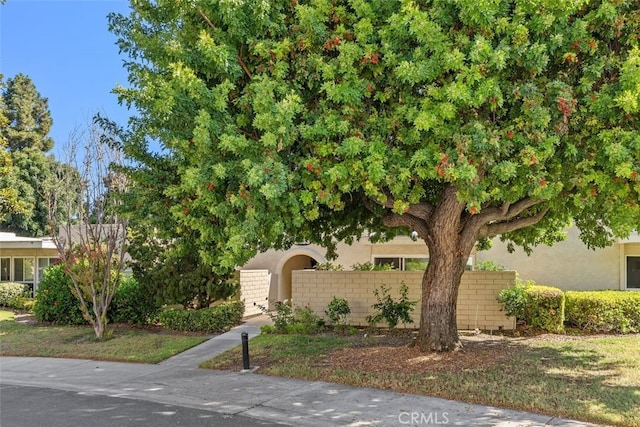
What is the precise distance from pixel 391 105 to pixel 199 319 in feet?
30.1

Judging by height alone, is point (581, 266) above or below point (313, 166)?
below

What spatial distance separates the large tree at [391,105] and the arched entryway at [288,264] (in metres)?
11.0

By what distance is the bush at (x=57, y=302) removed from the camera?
15.6 metres

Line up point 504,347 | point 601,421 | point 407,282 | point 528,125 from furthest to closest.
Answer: point 407,282 < point 504,347 < point 528,125 < point 601,421

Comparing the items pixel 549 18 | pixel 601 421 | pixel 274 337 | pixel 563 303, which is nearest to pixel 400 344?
pixel 274 337

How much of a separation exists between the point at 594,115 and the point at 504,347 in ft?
19.0

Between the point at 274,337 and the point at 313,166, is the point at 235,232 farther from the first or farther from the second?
the point at 274,337

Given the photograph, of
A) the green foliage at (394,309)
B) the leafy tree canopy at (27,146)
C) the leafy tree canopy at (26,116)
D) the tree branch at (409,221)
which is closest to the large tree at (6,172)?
the green foliage at (394,309)

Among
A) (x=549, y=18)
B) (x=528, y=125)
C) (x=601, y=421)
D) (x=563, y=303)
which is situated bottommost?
(x=601, y=421)

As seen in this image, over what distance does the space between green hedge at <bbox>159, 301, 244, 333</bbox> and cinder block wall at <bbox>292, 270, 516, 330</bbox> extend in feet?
6.87

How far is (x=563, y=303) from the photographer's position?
42.8 ft

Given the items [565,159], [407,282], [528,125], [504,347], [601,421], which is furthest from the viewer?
[407,282]

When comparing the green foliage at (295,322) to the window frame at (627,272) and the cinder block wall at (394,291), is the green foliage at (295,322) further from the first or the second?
the window frame at (627,272)

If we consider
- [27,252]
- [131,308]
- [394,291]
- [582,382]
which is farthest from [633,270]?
[27,252]
